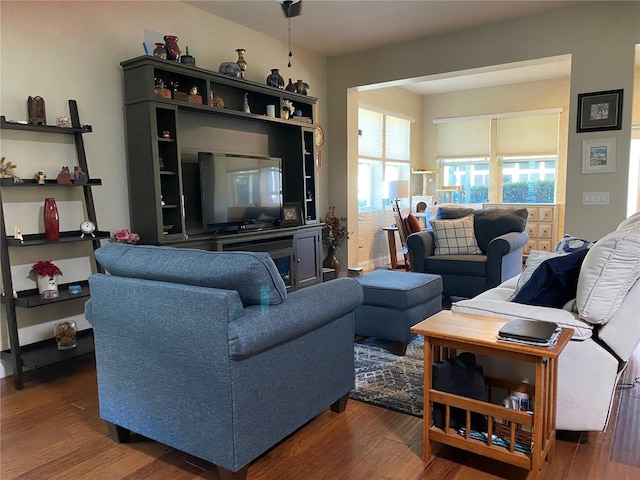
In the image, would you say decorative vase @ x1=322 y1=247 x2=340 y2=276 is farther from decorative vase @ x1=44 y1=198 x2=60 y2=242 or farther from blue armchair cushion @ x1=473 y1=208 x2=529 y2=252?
decorative vase @ x1=44 y1=198 x2=60 y2=242

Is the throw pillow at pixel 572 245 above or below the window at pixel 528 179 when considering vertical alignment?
below

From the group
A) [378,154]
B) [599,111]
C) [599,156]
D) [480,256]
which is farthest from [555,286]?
[378,154]

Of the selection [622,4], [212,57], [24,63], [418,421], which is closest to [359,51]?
[212,57]

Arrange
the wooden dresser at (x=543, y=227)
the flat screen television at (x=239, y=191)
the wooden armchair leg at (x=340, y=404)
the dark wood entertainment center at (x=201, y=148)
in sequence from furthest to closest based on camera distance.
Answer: the wooden dresser at (x=543, y=227) < the flat screen television at (x=239, y=191) < the dark wood entertainment center at (x=201, y=148) < the wooden armchair leg at (x=340, y=404)

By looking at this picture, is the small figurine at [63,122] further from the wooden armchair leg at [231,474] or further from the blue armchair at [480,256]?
the blue armchair at [480,256]

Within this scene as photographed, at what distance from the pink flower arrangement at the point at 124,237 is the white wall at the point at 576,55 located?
3.45 metres

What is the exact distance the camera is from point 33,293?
121 inches

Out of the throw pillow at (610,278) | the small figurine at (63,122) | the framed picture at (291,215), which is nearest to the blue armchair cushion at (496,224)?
the framed picture at (291,215)

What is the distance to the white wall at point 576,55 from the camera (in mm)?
4125

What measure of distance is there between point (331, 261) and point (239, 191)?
1810 millimetres

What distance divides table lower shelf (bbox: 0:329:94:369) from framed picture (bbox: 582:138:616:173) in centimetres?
440

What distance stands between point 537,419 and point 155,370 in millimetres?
1490

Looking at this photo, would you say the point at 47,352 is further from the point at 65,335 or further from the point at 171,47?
the point at 171,47

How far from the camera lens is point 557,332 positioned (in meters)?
1.82
